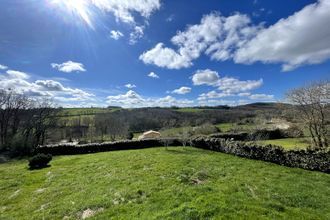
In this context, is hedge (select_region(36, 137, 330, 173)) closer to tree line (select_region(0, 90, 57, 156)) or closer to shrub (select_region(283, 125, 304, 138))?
tree line (select_region(0, 90, 57, 156))

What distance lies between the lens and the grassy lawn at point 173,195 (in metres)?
7.37

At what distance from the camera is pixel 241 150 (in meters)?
20.1

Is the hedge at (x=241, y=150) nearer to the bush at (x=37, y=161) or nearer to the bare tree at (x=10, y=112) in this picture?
the bush at (x=37, y=161)

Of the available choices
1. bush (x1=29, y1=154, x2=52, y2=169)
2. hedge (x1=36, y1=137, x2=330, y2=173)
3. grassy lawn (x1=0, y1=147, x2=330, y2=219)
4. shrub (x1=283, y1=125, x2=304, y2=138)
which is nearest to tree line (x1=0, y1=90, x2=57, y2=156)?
hedge (x1=36, y1=137, x2=330, y2=173)

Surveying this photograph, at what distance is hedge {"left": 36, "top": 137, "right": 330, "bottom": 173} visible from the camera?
48.5ft

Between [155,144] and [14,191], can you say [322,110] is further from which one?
[14,191]

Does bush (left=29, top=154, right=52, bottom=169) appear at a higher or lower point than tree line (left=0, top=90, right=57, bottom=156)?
lower

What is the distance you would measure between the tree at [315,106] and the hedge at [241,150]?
12554mm

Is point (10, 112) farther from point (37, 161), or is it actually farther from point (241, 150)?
point (241, 150)

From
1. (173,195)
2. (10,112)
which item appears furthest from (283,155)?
(10,112)

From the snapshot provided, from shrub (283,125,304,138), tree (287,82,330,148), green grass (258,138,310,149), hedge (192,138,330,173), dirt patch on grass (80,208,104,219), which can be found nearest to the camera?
dirt patch on grass (80,208,104,219)

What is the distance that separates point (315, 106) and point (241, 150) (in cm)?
1416

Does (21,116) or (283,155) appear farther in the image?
(21,116)

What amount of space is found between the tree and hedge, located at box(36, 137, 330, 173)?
12554 mm
